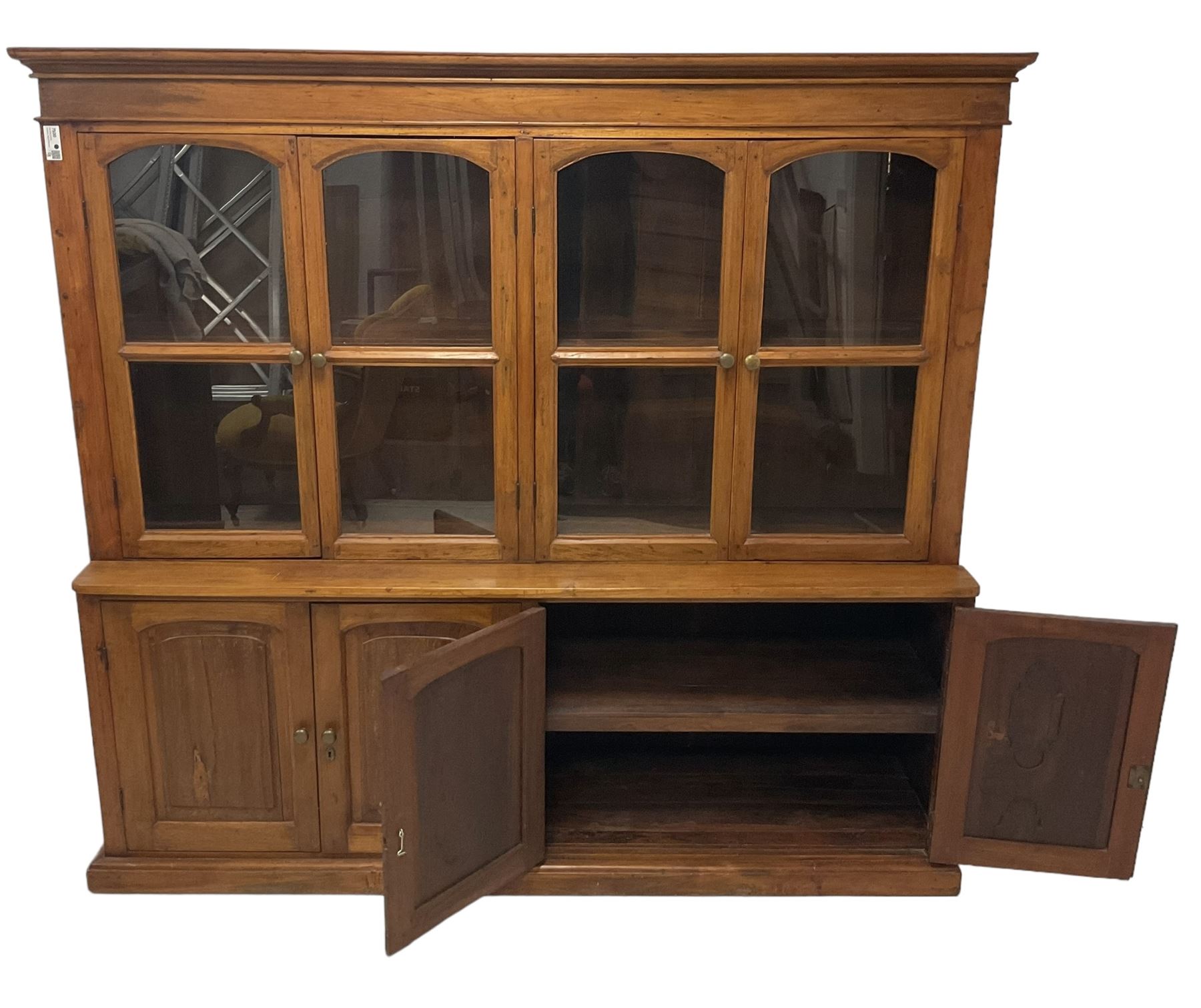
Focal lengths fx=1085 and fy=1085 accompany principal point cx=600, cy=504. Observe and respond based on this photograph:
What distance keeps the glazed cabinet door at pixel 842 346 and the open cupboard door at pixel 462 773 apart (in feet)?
2.21

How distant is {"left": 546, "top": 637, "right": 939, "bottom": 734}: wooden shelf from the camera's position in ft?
8.96

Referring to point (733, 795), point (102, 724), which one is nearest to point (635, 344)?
point (733, 795)

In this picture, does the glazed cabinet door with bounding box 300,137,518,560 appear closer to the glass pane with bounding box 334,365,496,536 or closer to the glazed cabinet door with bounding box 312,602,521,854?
the glass pane with bounding box 334,365,496,536

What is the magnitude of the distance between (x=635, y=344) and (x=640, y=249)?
226 millimetres

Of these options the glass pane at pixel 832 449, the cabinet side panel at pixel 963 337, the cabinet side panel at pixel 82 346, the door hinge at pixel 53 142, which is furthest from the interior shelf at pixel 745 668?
the door hinge at pixel 53 142

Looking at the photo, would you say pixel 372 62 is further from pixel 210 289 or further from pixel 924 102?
pixel 924 102

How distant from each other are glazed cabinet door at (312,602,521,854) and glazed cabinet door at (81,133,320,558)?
247mm

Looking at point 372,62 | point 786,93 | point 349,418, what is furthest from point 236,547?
point 786,93

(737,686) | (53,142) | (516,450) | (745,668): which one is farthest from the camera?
(745,668)

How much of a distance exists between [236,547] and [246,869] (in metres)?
0.84

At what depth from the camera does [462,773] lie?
249 centimetres

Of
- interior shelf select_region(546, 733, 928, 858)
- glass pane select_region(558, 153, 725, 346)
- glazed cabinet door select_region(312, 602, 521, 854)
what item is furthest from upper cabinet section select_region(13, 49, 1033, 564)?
interior shelf select_region(546, 733, 928, 858)

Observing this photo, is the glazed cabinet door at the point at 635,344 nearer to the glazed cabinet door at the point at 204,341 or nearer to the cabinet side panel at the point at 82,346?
the glazed cabinet door at the point at 204,341

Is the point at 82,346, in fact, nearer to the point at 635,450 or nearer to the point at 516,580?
the point at 516,580
